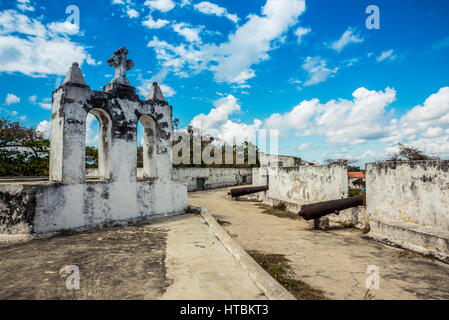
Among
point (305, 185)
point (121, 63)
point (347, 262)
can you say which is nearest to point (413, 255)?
point (347, 262)

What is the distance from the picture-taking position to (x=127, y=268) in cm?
359

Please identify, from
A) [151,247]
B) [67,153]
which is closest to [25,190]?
[67,153]

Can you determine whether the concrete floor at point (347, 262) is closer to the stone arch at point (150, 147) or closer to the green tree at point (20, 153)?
the stone arch at point (150, 147)

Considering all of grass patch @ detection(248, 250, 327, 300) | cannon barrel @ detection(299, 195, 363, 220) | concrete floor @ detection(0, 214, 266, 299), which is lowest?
grass patch @ detection(248, 250, 327, 300)

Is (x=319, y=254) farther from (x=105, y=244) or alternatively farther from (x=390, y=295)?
(x=105, y=244)

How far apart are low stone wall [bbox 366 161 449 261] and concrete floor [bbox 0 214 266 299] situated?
161 inches

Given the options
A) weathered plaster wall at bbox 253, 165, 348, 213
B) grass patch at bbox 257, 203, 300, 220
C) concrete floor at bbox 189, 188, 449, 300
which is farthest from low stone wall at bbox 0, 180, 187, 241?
weathered plaster wall at bbox 253, 165, 348, 213

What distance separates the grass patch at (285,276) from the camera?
341 cm

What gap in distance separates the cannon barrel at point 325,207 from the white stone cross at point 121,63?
6198mm

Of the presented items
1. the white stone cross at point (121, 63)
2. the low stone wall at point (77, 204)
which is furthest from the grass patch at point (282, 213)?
the white stone cross at point (121, 63)

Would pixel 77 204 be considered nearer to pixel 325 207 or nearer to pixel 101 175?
pixel 101 175

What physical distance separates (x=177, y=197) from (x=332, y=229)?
190 inches

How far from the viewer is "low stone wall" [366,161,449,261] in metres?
5.34

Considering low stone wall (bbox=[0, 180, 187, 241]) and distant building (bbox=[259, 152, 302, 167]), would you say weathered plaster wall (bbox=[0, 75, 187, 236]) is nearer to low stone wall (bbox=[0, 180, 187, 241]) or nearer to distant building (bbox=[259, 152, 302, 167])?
low stone wall (bbox=[0, 180, 187, 241])
